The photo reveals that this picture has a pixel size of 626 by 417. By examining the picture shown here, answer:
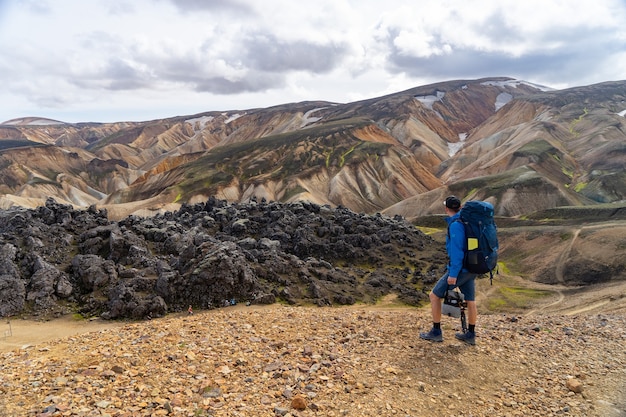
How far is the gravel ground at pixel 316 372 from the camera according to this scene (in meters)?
6.58

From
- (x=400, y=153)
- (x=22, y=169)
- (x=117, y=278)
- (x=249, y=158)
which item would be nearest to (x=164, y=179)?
(x=249, y=158)

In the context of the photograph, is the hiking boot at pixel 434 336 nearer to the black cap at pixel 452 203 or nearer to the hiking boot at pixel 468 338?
the hiking boot at pixel 468 338

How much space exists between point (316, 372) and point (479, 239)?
4.20 metres

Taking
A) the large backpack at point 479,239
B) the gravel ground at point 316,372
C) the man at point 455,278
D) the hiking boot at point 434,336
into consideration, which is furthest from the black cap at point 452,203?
the gravel ground at point 316,372

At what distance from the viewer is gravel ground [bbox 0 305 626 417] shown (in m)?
6.58

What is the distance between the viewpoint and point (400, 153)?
120000 millimetres

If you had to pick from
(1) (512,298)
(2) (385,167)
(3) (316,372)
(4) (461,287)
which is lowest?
(1) (512,298)

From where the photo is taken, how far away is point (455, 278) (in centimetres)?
835

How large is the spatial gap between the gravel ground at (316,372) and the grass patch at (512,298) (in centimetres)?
2142

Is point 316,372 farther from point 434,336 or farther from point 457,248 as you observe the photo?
point 457,248

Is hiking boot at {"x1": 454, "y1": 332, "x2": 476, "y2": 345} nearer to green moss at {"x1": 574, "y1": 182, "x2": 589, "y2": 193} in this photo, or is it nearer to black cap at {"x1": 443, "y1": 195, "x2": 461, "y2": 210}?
black cap at {"x1": 443, "y1": 195, "x2": 461, "y2": 210}

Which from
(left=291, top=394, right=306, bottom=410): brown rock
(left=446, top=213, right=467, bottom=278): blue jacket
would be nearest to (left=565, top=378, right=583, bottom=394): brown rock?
(left=446, top=213, right=467, bottom=278): blue jacket

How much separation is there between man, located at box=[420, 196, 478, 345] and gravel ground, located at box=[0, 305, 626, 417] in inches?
12.0

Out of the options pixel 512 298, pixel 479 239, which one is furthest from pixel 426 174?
pixel 479 239
